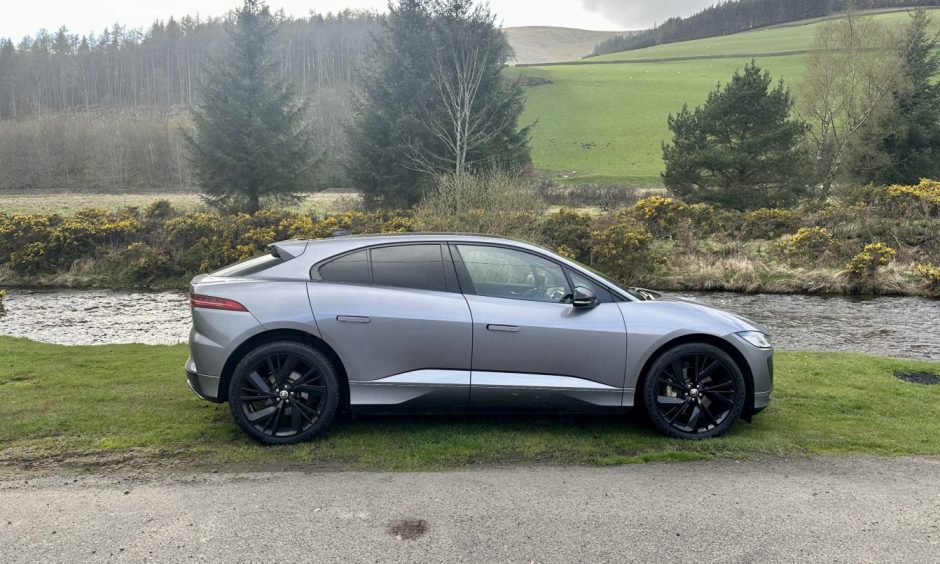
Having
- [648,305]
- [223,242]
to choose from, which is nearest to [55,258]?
[223,242]

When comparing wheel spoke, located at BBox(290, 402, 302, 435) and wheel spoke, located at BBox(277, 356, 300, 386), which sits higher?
wheel spoke, located at BBox(277, 356, 300, 386)

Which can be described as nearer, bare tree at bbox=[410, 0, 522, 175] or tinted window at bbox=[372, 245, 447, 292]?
tinted window at bbox=[372, 245, 447, 292]

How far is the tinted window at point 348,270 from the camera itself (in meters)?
5.25

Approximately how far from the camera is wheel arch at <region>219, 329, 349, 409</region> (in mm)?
5062

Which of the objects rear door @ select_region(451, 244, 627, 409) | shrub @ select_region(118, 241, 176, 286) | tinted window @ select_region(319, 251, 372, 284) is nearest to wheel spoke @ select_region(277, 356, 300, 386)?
tinted window @ select_region(319, 251, 372, 284)

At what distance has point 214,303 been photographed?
5082mm

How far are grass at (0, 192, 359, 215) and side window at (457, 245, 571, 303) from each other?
1078 inches

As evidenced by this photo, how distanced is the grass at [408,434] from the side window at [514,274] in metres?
1.20

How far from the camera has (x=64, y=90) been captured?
97750mm

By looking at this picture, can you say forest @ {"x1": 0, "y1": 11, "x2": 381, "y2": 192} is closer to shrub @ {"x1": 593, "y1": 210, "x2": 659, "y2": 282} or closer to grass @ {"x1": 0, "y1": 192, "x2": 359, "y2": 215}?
grass @ {"x1": 0, "y1": 192, "x2": 359, "y2": 215}

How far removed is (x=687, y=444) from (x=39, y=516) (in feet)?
15.0

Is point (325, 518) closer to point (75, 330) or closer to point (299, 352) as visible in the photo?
point (299, 352)

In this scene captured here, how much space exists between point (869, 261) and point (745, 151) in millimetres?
10612

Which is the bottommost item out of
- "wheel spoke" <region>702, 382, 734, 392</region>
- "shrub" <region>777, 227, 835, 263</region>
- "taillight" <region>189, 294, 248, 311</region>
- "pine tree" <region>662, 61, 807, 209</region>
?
"shrub" <region>777, 227, 835, 263</region>
